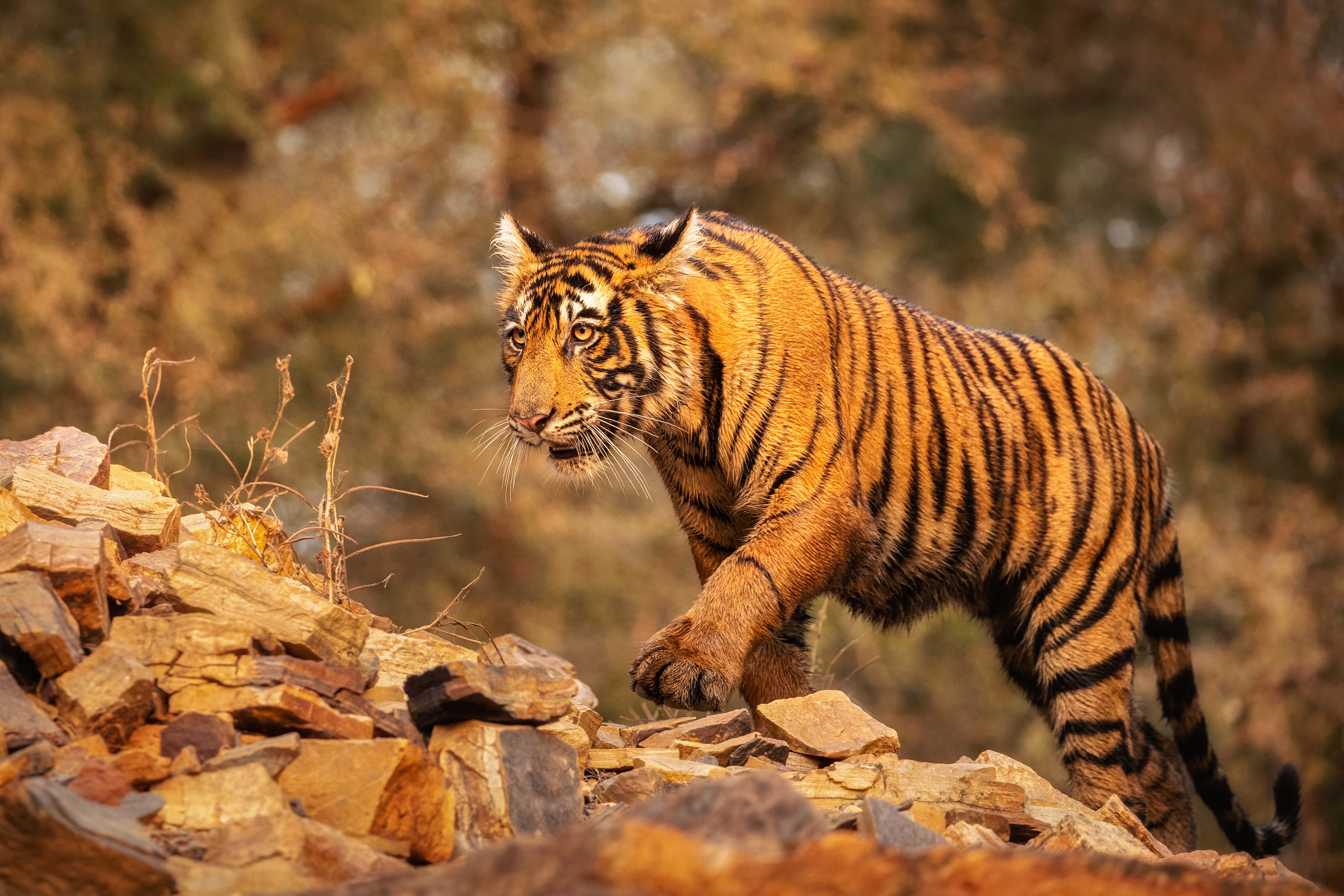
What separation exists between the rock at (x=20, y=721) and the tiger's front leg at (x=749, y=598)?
1.97m

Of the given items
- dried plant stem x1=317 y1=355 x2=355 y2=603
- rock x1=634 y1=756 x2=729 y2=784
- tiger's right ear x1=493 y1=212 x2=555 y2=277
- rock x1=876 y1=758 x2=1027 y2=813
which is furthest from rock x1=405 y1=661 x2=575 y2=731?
tiger's right ear x1=493 y1=212 x2=555 y2=277

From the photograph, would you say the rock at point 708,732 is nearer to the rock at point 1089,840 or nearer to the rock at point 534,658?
the rock at point 534,658

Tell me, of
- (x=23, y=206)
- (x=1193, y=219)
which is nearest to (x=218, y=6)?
(x=23, y=206)

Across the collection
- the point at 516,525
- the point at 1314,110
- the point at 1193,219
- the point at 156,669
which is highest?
the point at 1314,110

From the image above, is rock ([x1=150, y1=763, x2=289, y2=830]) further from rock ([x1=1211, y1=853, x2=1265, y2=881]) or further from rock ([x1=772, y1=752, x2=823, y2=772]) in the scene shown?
rock ([x1=1211, y1=853, x2=1265, y2=881])

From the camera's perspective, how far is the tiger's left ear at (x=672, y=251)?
493 centimetres

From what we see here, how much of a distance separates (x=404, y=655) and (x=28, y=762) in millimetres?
1360

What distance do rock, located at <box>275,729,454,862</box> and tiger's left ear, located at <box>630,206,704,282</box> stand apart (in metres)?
2.45

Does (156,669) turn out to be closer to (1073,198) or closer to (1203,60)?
(1203,60)

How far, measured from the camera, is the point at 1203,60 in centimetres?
1470

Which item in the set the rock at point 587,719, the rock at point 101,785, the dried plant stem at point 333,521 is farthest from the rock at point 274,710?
the rock at point 587,719

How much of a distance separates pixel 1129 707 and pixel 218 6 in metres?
8.56

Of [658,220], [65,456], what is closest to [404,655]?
[65,456]

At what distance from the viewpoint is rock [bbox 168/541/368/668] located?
3.48 m
